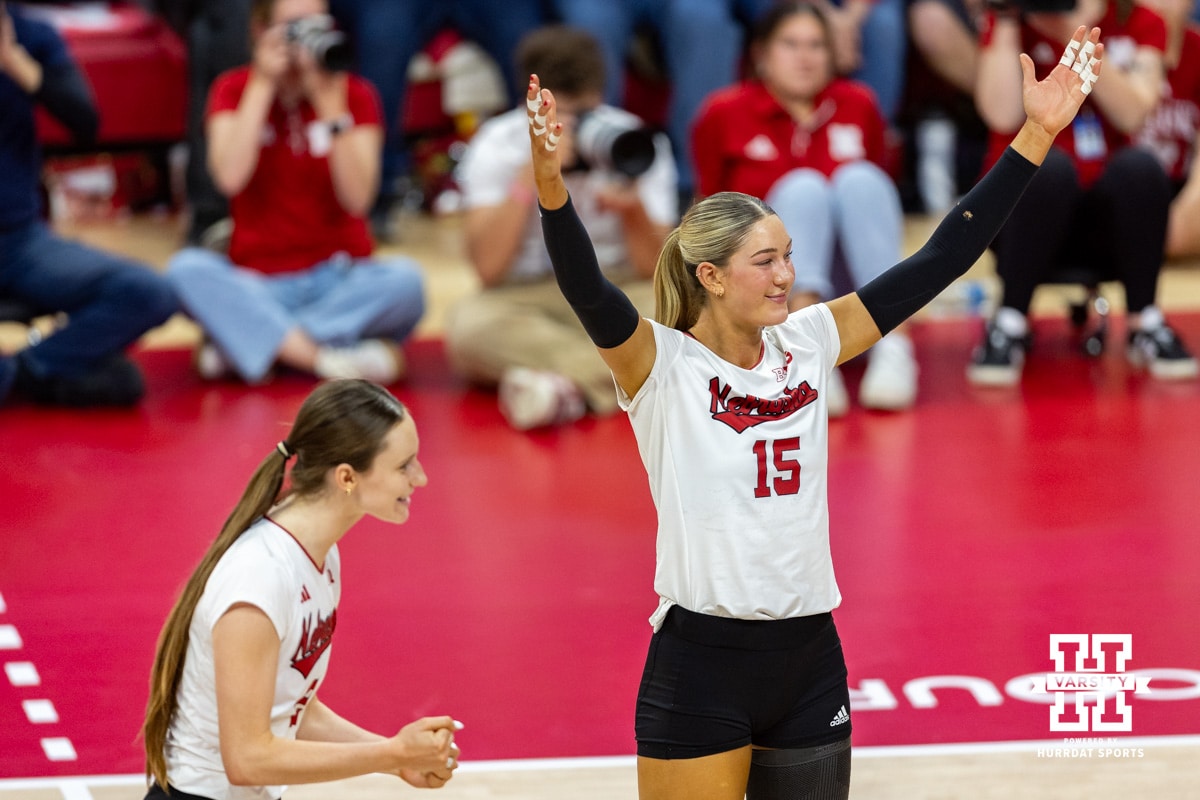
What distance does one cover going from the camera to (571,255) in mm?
2389

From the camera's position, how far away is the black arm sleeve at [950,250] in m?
2.65

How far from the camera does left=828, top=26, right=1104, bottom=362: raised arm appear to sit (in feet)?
8.68

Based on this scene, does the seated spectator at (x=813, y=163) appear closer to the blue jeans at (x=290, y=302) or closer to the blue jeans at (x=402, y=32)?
the blue jeans at (x=290, y=302)

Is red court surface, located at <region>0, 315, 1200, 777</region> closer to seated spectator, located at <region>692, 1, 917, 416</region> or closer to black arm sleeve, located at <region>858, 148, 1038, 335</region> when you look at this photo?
seated spectator, located at <region>692, 1, 917, 416</region>

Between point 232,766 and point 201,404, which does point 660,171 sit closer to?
point 201,404

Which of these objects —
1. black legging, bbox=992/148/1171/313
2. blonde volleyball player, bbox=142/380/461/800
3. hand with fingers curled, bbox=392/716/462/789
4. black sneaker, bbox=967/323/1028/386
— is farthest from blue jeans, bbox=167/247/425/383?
hand with fingers curled, bbox=392/716/462/789

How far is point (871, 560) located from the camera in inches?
162

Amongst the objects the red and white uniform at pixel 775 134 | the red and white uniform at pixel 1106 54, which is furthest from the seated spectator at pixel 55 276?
the red and white uniform at pixel 1106 54

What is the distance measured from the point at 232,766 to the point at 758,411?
877 mm

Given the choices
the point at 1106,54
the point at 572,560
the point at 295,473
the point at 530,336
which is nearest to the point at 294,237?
the point at 530,336

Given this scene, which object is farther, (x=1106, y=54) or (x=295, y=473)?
(x=1106, y=54)

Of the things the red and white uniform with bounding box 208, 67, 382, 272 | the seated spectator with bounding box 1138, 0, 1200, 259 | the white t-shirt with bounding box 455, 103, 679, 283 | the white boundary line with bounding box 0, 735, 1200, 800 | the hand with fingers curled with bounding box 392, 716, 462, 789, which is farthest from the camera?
the seated spectator with bounding box 1138, 0, 1200, 259

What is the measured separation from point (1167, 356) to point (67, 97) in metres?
3.70
